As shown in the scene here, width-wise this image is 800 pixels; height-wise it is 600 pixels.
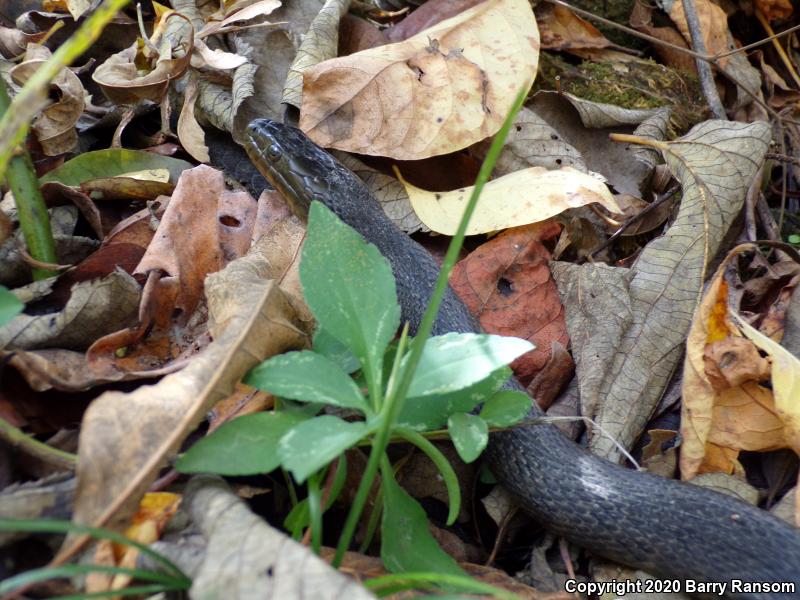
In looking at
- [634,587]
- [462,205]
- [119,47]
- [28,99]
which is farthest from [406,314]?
[119,47]

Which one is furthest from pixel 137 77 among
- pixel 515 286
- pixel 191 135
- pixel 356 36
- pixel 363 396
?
pixel 363 396

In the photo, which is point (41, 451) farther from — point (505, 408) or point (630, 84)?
point (630, 84)

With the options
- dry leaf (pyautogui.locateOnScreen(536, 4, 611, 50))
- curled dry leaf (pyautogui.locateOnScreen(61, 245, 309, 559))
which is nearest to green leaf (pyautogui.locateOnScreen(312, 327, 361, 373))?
curled dry leaf (pyautogui.locateOnScreen(61, 245, 309, 559))

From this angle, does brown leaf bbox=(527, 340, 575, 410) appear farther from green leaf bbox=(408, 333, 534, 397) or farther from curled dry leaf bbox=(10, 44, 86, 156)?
curled dry leaf bbox=(10, 44, 86, 156)

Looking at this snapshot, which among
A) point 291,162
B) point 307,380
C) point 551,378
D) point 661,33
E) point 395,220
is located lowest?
point 551,378

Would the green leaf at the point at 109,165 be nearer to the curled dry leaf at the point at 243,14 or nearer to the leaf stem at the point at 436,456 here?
the curled dry leaf at the point at 243,14

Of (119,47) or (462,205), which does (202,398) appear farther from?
(119,47)
